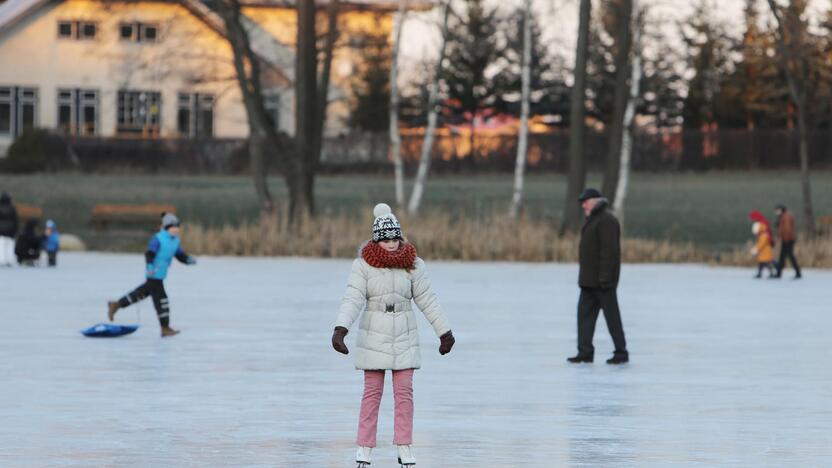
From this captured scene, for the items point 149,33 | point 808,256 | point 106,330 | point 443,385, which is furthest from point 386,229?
point 149,33

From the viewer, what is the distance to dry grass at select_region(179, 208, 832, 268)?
3438 centimetres

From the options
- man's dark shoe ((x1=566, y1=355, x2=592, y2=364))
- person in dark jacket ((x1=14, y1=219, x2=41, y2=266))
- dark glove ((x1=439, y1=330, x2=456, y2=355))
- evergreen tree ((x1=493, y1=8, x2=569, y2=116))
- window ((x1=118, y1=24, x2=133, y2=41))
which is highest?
window ((x1=118, y1=24, x2=133, y2=41))

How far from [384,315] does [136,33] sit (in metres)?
60.1

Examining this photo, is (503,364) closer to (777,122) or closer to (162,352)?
(162,352)

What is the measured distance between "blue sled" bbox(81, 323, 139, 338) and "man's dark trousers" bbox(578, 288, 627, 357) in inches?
193

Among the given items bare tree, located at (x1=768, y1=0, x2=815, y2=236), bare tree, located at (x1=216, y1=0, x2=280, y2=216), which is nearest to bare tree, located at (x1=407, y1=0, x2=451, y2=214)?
bare tree, located at (x1=216, y1=0, x2=280, y2=216)

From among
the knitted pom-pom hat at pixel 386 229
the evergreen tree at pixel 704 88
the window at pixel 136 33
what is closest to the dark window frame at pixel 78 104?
the window at pixel 136 33

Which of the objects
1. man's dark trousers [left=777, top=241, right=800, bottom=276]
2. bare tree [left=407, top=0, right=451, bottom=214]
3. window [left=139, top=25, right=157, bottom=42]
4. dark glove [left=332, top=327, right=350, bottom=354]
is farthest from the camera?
window [left=139, top=25, right=157, bottom=42]

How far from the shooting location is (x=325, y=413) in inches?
494

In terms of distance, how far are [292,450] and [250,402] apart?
2.44m

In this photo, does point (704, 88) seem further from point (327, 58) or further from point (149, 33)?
point (327, 58)

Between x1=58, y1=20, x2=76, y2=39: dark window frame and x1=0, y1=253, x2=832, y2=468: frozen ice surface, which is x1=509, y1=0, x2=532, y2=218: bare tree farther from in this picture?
x1=58, y1=20, x2=76, y2=39: dark window frame

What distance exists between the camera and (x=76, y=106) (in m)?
72.1

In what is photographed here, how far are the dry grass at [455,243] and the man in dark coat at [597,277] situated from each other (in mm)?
17629
